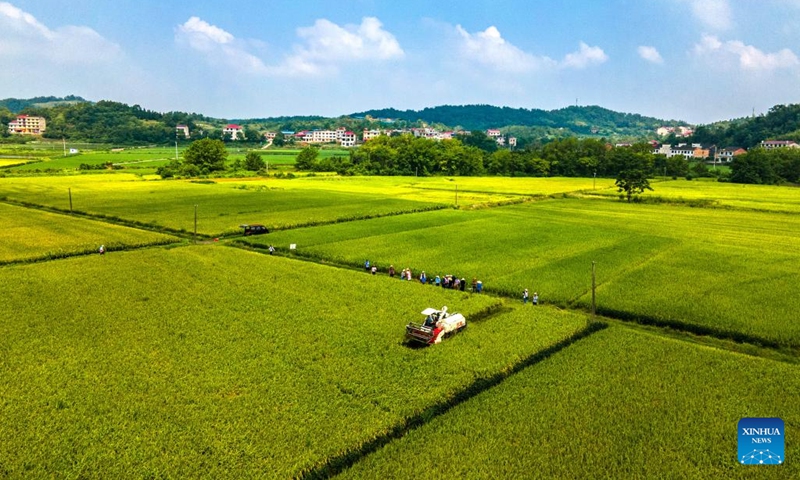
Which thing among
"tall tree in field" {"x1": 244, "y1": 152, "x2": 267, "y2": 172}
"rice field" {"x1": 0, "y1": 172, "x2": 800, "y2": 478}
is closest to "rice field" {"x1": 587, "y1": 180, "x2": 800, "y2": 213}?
"rice field" {"x1": 0, "y1": 172, "x2": 800, "y2": 478}

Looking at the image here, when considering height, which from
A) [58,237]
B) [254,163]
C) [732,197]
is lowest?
[58,237]

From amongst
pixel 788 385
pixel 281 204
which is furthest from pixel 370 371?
pixel 281 204

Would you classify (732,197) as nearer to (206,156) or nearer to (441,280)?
(441,280)

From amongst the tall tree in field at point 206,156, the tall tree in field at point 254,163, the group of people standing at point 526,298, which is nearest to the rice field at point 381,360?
the group of people standing at point 526,298

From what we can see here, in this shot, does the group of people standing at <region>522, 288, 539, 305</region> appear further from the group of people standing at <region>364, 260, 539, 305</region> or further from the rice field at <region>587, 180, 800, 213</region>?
the rice field at <region>587, 180, 800, 213</region>

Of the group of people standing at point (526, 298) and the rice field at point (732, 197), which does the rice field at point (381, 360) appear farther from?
the rice field at point (732, 197)

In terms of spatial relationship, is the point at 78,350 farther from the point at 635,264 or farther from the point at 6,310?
the point at 635,264

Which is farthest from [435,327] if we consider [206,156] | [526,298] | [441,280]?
[206,156]
